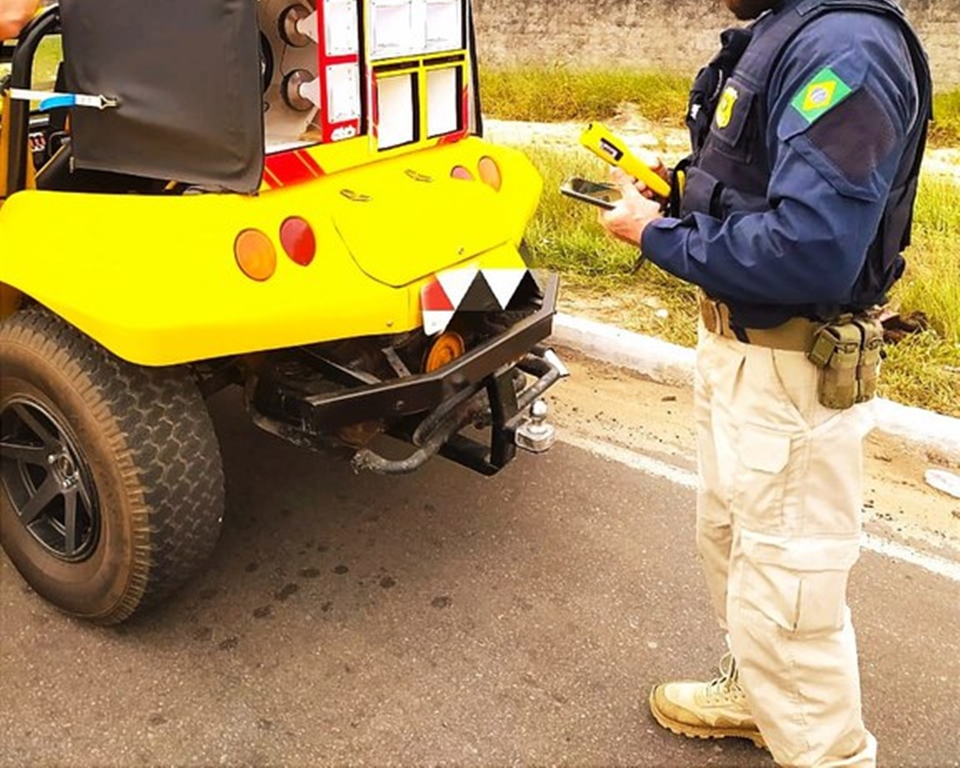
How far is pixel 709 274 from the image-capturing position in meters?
1.79

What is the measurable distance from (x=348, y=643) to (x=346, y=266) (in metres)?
1.01

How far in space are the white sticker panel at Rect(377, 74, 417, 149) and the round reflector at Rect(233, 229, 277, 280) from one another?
0.56 m

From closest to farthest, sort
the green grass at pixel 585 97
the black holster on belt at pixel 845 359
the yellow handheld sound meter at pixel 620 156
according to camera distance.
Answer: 1. the black holster on belt at pixel 845 359
2. the yellow handheld sound meter at pixel 620 156
3. the green grass at pixel 585 97

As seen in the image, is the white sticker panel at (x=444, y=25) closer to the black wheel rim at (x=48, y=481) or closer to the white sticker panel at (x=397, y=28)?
the white sticker panel at (x=397, y=28)

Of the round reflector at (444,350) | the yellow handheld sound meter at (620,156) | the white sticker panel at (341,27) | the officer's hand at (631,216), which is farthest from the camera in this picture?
the round reflector at (444,350)

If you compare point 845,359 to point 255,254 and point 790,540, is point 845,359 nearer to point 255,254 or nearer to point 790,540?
point 790,540

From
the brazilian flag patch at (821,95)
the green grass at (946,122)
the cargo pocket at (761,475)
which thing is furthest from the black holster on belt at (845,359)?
the green grass at (946,122)

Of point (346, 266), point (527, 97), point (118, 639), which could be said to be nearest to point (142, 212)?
point (346, 266)

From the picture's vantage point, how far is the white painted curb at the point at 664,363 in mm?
3635

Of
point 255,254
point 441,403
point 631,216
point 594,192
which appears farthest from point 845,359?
point 255,254

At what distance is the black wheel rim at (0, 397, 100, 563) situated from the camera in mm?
2639

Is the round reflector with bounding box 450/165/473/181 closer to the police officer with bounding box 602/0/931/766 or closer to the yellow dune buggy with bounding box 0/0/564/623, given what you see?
the yellow dune buggy with bounding box 0/0/564/623

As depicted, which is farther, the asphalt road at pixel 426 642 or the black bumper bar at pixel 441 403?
the black bumper bar at pixel 441 403

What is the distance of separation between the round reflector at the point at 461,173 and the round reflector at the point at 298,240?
67 cm
